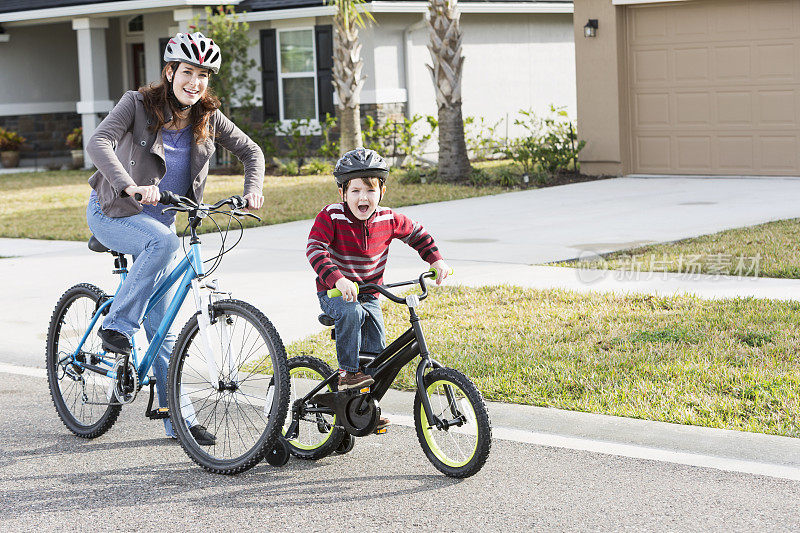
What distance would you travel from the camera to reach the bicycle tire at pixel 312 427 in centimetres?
520

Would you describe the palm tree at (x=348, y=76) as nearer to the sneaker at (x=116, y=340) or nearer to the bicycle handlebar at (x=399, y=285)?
the sneaker at (x=116, y=340)

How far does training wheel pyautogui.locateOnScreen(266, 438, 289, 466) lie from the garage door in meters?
12.7

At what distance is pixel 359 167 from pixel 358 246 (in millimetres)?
347

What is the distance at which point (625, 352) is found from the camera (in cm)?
677

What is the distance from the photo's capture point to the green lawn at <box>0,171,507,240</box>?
14.1m

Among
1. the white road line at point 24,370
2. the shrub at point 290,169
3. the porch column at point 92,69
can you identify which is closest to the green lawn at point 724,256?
the white road line at point 24,370

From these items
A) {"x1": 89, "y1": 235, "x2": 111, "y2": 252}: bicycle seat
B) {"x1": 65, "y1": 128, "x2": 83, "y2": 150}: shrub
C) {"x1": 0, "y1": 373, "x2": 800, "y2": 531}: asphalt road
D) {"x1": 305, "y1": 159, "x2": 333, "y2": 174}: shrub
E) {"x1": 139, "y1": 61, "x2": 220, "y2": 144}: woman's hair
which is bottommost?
{"x1": 0, "y1": 373, "x2": 800, "y2": 531}: asphalt road

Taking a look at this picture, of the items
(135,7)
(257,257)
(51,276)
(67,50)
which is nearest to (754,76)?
(257,257)

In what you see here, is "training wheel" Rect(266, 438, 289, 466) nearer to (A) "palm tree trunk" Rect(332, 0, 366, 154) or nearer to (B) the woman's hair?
(B) the woman's hair

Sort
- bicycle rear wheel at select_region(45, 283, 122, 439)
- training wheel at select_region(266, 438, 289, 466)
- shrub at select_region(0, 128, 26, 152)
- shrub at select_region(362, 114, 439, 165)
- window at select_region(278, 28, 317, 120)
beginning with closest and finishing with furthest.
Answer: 1. training wheel at select_region(266, 438, 289, 466)
2. bicycle rear wheel at select_region(45, 283, 122, 439)
3. shrub at select_region(362, 114, 439, 165)
4. window at select_region(278, 28, 317, 120)
5. shrub at select_region(0, 128, 26, 152)

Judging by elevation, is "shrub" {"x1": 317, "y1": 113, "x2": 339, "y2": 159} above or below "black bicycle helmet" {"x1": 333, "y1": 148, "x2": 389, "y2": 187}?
above

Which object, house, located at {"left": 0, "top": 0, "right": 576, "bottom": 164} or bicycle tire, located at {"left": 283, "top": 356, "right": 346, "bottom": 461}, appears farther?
house, located at {"left": 0, "top": 0, "right": 576, "bottom": 164}

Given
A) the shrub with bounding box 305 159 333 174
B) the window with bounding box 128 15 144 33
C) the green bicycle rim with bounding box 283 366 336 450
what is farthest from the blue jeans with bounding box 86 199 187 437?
the window with bounding box 128 15 144 33

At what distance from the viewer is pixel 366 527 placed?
4.39 m
